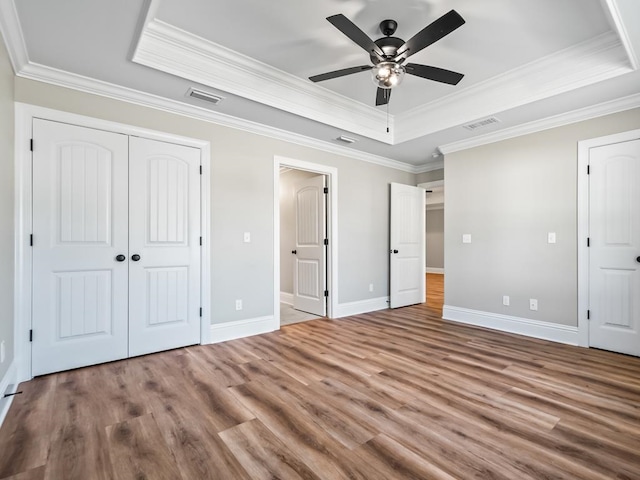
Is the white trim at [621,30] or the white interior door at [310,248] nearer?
the white trim at [621,30]

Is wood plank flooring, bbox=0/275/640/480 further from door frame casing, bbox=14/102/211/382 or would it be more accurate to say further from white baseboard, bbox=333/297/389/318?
white baseboard, bbox=333/297/389/318

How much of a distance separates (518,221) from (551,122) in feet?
3.93

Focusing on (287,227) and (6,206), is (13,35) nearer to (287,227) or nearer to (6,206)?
(6,206)

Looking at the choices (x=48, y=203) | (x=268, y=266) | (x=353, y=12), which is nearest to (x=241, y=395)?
(x=268, y=266)

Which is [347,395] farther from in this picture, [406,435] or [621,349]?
[621,349]

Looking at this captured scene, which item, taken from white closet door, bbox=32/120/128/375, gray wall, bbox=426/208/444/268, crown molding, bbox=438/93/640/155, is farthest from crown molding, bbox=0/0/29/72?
gray wall, bbox=426/208/444/268

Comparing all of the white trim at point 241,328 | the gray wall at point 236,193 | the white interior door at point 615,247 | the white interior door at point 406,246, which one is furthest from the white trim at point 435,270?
the white trim at point 241,328

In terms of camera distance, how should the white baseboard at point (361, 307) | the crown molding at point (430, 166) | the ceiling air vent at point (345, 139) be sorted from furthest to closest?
the crown molding at point (430, 166)
the white baseboard at point (361, 307)
the ceiling air vent at point (345, 139)

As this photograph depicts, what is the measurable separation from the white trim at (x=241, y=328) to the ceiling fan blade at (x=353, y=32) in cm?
308

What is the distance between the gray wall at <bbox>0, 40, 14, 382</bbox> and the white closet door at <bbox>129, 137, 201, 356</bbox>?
0.85m

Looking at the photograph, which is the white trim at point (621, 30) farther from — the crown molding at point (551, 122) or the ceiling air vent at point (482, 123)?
the ceiling air vent at point (482, 123)

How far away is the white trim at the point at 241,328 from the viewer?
362cm

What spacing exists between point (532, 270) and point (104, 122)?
4.93m

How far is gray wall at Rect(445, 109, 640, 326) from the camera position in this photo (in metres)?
3.65
